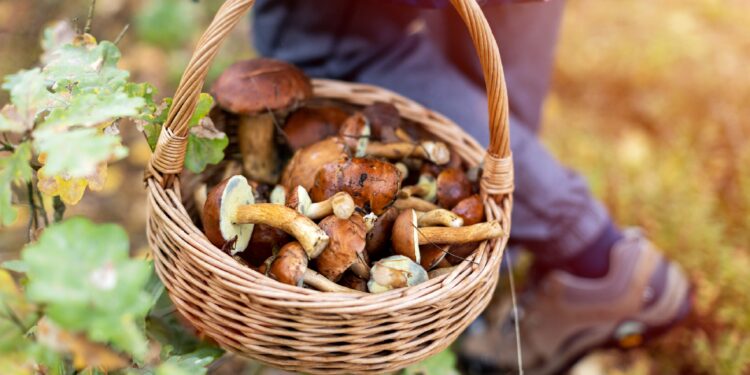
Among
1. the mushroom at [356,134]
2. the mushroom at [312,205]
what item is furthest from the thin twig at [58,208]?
the mushroom at [356,134]

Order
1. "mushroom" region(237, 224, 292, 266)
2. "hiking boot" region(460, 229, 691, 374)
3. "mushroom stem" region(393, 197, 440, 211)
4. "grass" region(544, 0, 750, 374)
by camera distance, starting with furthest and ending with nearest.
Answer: "grass" region(544, 0, 750, 374)
"hiking boot" region(460, 229, 691, 374)
"mushroom stem" region(393, 197, 440, 211)
"mushroom" region(237, 224, 292, 266)

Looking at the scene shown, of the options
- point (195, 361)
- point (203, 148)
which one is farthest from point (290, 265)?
point (203, 148)

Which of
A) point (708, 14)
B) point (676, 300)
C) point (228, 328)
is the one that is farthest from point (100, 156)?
point (708, 14)

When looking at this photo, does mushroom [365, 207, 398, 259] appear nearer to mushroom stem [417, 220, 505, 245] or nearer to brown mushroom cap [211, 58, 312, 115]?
mushroom stem [417, 220, 505, 245]

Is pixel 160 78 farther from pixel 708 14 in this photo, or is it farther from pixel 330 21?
pixel 708 14

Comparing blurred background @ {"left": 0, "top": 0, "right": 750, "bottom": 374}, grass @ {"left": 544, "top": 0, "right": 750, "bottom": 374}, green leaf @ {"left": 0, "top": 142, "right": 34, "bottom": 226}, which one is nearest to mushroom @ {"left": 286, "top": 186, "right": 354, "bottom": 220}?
green leaf @ {"left": 0, "top": 142, "right": 34, "bottom": 226}

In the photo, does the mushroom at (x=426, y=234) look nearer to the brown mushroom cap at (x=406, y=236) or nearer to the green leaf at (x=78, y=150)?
the brown mushroom cap at (x=406, y=236)

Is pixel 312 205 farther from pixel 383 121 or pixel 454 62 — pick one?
pixel 454 62
